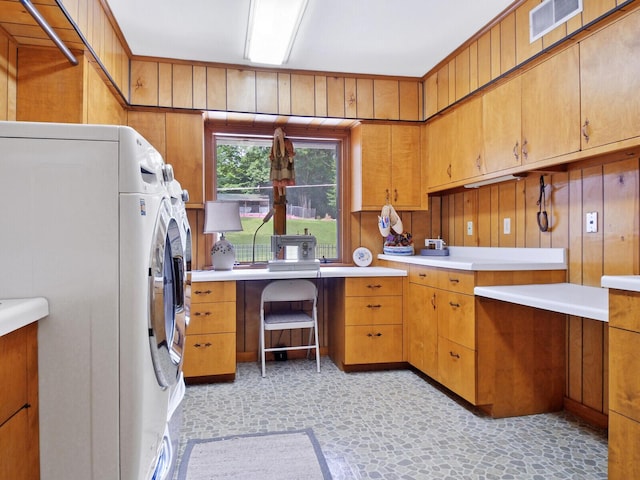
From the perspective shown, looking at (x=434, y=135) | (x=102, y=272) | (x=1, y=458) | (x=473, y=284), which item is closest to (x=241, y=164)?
(x=434, y=135)

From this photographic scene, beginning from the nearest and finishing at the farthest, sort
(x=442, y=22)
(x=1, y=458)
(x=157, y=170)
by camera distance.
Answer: (x=1, y=458) < (x=157, y=170) < (x=442, y=22)

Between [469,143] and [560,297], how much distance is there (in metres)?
1.44

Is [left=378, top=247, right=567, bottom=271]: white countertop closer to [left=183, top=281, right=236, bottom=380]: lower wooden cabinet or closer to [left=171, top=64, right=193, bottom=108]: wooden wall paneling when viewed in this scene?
[left=183, top=281, right=236, bottom=380]: lower wooden cabinet

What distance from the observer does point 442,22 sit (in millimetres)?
2582

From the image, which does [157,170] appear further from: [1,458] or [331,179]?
[331,179]

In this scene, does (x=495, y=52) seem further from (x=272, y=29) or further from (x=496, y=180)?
(x=272, y=29)

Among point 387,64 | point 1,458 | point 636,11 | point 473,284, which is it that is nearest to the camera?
point 1,458

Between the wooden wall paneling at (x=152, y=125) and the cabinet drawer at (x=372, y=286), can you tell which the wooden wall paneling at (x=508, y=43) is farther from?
the wooden wall paneling at (x=152, y=125)

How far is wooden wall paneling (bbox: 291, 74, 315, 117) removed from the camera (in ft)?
10.8

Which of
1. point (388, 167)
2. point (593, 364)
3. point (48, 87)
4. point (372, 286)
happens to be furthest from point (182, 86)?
point (593, 364)

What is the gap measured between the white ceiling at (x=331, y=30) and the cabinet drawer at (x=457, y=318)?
5.87ft

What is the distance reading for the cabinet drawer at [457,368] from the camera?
2.35 m

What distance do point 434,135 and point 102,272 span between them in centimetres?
298

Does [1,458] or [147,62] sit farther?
[147,62]
